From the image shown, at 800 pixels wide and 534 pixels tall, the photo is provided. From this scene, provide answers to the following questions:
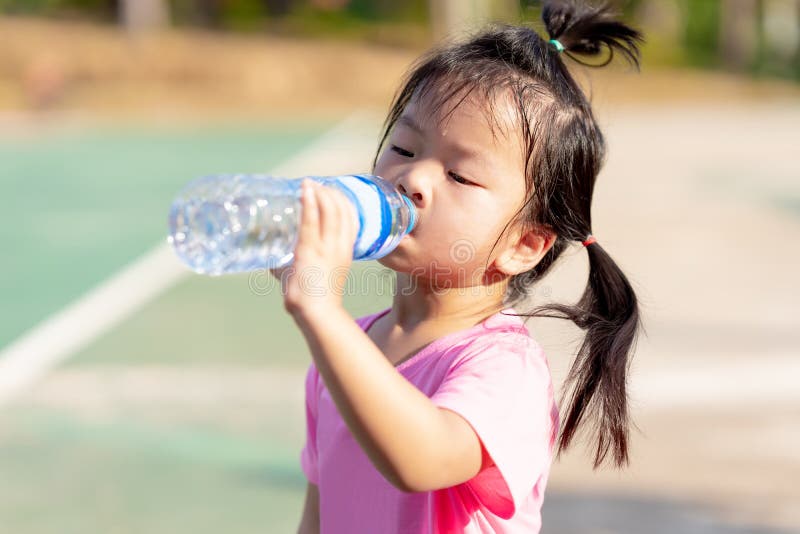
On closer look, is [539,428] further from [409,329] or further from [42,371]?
[42,371]

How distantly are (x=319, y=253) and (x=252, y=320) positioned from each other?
5.56 metres

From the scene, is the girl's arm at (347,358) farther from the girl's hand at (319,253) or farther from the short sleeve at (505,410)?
the short sleeve at (505,410)

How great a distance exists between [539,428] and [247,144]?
15597mm

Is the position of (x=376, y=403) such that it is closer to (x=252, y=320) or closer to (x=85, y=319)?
(x=252, y=320)

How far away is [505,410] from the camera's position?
7.07ft

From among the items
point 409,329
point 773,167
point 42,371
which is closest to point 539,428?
point 409,329

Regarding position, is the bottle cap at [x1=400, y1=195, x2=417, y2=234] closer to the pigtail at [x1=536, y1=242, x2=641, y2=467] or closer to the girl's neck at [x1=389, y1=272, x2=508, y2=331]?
the girl's neck at [x1=389, y1=272, x2=508, y2=331]

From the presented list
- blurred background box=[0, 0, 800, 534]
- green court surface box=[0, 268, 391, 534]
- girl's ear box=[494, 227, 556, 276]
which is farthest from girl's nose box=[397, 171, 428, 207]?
green court surface box=[0, 268, 391, 534]

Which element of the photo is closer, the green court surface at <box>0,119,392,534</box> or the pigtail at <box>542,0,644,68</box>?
the pigtail at <box>542,0,644,68</box>

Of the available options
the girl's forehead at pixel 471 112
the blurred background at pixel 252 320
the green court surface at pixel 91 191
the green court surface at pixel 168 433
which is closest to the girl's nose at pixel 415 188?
the girl's forehead at pixel 471 112

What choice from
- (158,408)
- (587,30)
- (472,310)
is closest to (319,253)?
(472,310)

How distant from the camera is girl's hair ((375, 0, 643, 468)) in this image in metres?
2.39

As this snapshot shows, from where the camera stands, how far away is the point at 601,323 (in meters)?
2.63

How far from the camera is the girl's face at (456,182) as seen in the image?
2.26 m
